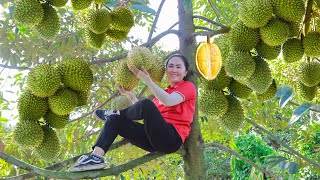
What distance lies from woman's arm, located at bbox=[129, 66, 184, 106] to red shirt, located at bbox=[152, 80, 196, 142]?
0.11ft

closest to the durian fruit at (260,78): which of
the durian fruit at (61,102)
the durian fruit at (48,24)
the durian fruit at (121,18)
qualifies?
the durian fruit at (121,18)

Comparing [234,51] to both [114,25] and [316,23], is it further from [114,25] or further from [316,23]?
[114,25]

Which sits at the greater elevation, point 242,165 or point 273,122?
point 273,122

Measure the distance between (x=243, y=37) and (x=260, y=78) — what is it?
18 cm

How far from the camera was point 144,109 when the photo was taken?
190 centimetres

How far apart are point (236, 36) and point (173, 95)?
0.51 metres

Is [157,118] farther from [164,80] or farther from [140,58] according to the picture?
[164,80]

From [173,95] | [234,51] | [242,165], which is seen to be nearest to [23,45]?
[173,95]

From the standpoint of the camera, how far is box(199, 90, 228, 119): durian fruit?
1.73m

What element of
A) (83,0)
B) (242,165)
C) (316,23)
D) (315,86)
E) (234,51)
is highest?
(83,0)

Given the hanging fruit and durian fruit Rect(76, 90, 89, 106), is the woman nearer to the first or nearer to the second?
durian fruit Rect(76, 90, 89, 106)

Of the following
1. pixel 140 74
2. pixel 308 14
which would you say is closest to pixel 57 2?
pixel 140 74

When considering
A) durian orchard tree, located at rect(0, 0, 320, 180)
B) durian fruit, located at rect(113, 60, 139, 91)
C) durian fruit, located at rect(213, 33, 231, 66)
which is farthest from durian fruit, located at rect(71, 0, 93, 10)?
durian fruit, located at rect(213, 33, 231, 66)

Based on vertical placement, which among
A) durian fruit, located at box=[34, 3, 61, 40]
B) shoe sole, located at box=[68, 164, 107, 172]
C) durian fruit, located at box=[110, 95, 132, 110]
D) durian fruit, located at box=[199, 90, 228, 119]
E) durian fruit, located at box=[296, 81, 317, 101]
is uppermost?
durian fruit, located at box=[34, 3, 61, 40]
